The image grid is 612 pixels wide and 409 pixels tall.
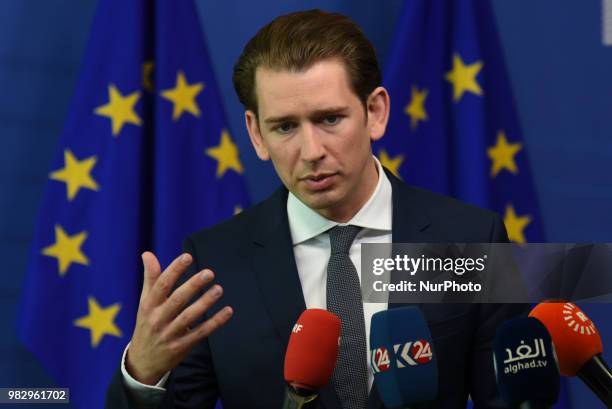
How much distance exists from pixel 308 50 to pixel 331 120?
0.51ft

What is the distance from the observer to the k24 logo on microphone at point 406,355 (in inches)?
43.9

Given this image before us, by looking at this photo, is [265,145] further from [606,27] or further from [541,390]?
[606,27]

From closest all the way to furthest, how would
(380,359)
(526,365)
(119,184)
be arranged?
(526,365), (380,359), (119,184)

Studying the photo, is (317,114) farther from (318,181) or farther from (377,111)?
(377,111)

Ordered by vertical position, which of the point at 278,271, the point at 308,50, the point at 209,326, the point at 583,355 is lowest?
the point at 583,355

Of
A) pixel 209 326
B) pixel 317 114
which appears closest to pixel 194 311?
pixel 209 326

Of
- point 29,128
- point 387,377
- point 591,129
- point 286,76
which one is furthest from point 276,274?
point 591,129

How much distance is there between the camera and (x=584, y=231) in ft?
9.99

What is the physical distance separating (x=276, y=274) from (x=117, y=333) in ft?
3.30

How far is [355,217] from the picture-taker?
1858mm

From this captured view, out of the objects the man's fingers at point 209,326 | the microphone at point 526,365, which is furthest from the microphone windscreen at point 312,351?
the microphone at point 526,365

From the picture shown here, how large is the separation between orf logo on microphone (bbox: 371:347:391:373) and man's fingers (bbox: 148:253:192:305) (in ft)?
1.06

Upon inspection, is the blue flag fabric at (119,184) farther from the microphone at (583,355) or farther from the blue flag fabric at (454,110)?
the microphone at (583,355)
